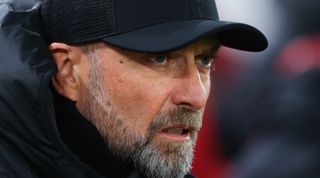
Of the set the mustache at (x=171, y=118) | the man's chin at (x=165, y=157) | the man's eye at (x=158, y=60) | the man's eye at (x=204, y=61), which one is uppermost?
the man's eye at (x=158, y=60)

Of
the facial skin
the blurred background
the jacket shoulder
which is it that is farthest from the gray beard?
the blurred background

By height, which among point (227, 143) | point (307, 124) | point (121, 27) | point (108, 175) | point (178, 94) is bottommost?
point (227, 143)

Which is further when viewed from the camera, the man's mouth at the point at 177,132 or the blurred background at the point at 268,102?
the blurred background at the point at 268,102

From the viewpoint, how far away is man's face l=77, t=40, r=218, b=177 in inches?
96.0

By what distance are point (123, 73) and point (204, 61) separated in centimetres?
28

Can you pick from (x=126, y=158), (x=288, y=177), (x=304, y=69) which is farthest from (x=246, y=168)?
(x=126, y=158)

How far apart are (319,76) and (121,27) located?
1761 millimetres

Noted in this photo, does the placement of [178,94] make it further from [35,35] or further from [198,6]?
→ [35,35]

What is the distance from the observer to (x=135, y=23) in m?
2.44

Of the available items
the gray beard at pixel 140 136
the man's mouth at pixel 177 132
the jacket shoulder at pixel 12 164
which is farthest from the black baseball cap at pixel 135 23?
the jacket shoulder at pixel 12 164

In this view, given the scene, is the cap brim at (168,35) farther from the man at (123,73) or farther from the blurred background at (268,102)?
the blurred background at (268,102)

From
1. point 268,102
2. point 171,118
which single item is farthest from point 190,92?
point 268,102

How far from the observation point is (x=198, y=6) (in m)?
2.50

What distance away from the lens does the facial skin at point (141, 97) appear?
2.44 meters
